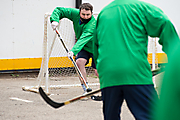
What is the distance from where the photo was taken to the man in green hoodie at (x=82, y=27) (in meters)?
5.12

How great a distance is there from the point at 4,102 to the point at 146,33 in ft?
11.7

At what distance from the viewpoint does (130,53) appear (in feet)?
7.41

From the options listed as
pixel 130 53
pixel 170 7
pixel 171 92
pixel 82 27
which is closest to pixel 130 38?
pixel 130 53

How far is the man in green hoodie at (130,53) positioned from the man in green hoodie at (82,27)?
2.69m

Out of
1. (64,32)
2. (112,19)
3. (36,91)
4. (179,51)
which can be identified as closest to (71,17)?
(36,91)

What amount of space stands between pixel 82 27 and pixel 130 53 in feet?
10.4

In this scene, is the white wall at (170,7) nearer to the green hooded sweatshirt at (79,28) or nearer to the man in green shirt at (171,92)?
the green hooded sweatshirt at (79,28)

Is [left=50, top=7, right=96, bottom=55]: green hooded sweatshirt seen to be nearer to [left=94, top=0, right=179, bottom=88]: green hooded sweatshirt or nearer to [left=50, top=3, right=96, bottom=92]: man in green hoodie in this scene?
[left=50, top=3, right=96, bottom=92]: man in green hoodie

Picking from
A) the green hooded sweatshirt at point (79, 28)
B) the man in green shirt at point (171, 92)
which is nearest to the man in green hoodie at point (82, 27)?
the green hooded sweatshirt at point (79, 28)

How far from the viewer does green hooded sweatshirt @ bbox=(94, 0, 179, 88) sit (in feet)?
7.36

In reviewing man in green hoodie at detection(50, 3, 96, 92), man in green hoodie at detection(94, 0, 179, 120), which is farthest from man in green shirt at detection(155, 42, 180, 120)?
man in green hoodie at detection(50, 3, 96, 92)

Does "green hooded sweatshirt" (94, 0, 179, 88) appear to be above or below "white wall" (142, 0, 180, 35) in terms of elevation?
above

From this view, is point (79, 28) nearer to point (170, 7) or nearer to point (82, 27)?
point (82, 27)

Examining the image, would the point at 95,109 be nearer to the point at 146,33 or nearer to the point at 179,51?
the point at 146,33
